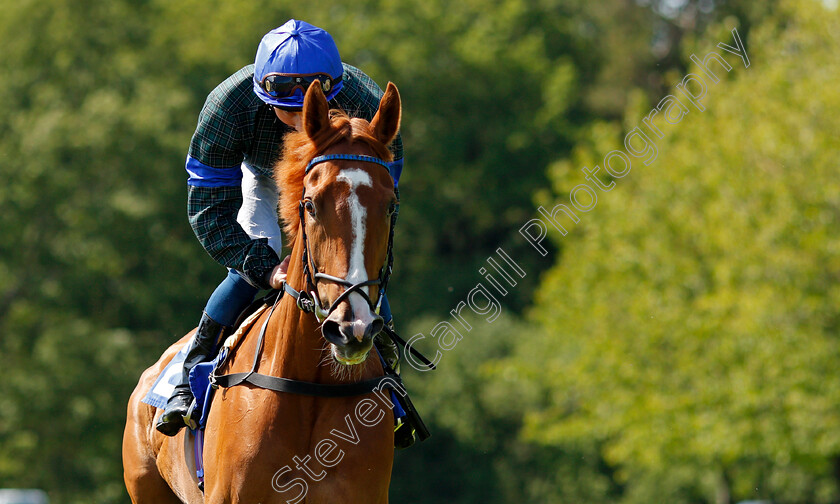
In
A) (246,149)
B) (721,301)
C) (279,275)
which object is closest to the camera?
(279,275)

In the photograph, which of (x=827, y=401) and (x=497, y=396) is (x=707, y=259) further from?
(x=497, y=396)

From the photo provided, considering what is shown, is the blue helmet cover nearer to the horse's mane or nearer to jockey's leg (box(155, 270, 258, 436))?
the horse's mane

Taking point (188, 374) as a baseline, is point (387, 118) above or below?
above

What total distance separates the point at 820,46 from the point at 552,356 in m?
14.1

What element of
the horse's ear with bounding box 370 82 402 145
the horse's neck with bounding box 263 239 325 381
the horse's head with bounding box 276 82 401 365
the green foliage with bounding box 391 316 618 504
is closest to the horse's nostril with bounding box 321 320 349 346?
the horse's head with bounding box 276 82 401 365

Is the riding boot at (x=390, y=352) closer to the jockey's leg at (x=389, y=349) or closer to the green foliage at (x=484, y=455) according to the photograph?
the jockey's leg at (x=389, y=349)

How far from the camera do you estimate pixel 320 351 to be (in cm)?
597

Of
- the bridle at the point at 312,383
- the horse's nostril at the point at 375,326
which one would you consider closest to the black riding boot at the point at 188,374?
the bridle at the point at 312,383

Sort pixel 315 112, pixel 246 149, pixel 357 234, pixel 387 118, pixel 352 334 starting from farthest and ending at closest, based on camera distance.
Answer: pixel 246 149, pixel 387 118, pixel 315 112, pixel 357 234, pixel 352 334

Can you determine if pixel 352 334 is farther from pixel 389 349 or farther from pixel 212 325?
pixel 212 325

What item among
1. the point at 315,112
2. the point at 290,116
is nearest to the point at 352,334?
the point at 315,112

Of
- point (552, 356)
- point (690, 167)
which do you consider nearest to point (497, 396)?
point (552, 356)

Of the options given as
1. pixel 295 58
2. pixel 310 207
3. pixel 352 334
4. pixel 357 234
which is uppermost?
pixel 295 58

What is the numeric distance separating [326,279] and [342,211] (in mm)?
321
